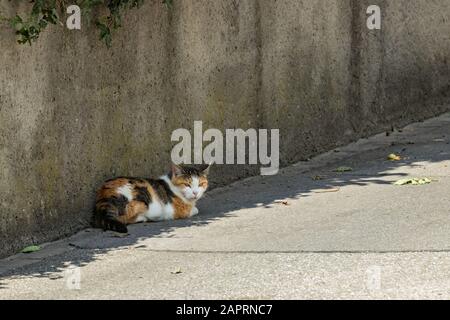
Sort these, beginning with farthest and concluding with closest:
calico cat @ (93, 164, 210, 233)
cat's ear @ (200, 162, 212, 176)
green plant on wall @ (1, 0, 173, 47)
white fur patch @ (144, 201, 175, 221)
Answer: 1. cat's ear @ (200, 162, 212, 176)
2. white fur patch @ (144, 201, 175, 221)
3. calico cat @ (93, 164, 210, 233)
4. green plant on wall @ (1, 0, 173, 47)

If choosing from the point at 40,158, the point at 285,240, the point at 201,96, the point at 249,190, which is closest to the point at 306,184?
the point at 249,190

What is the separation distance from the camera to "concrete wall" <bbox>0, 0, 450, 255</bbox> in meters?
8.32

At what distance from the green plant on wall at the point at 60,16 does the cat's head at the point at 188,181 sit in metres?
1.19

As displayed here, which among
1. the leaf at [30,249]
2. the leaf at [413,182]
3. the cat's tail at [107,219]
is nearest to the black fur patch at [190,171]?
the cat's tail at [107,219]

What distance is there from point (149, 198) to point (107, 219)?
49 cm

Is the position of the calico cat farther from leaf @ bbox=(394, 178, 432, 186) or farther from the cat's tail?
leaf @ bbox=(394, 178, 432, 186)

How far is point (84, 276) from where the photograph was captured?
7441mm

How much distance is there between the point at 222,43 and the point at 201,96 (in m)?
0.57

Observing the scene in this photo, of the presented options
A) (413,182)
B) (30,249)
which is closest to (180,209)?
(30,249)

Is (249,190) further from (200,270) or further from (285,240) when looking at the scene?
(200,270)

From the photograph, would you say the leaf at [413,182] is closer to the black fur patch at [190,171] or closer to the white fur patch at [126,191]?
the black fur patch at [190,171]

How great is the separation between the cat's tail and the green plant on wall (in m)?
1.27

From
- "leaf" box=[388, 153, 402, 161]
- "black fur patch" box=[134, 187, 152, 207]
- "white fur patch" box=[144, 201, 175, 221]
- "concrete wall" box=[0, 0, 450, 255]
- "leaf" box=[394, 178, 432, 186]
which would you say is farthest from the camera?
"leaf" box=[388, 153, 402, 161]

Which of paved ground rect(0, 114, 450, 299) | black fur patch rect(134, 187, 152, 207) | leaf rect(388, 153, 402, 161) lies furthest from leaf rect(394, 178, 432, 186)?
black fur patch rect(134, 187, 152, 207)
